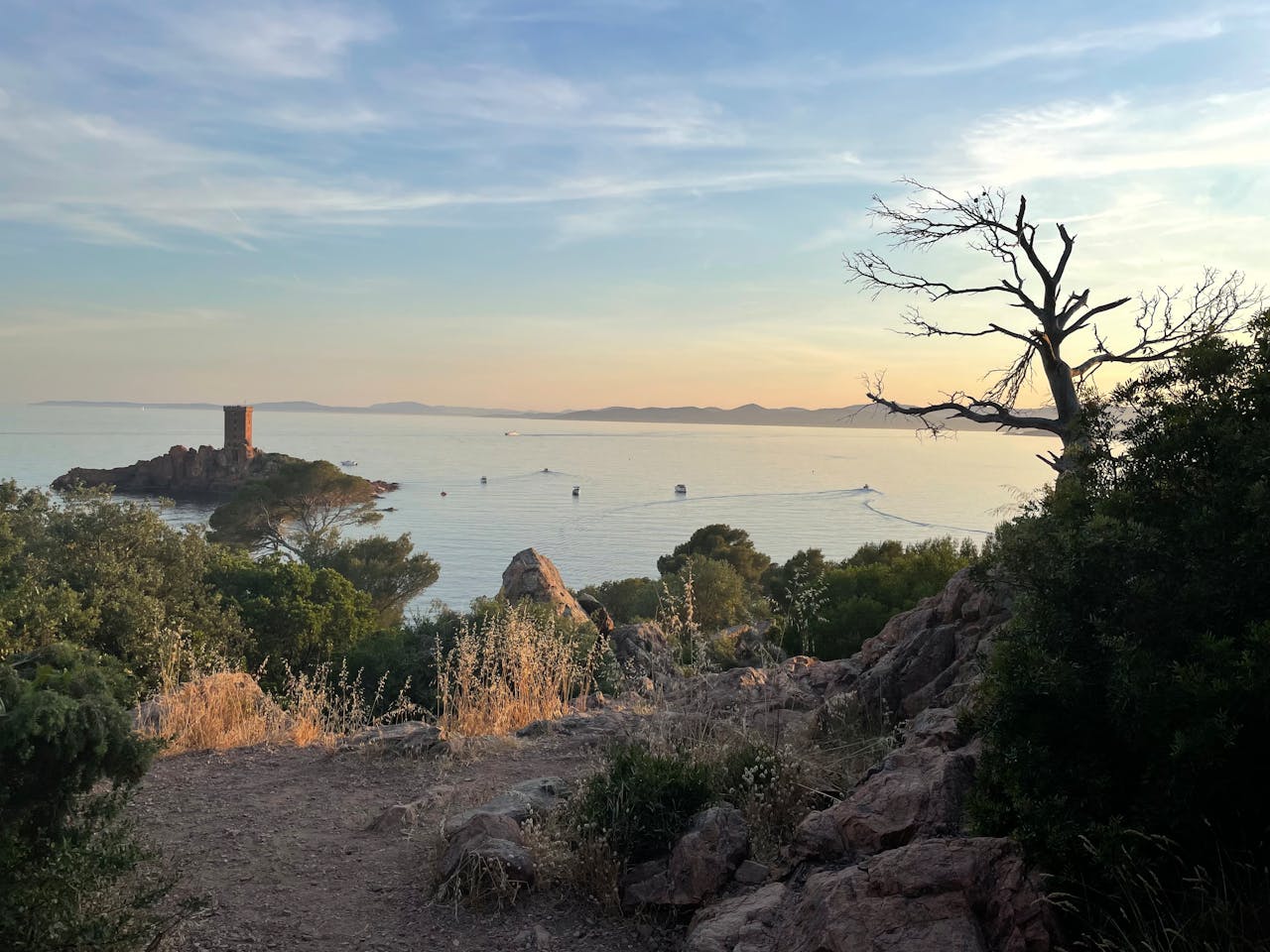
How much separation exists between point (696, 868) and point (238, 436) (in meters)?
81.3

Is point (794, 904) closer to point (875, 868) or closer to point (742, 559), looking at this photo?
point (875, 868)

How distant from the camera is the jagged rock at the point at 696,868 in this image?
4.68m

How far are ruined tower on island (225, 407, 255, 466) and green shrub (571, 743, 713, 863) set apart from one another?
77485mm

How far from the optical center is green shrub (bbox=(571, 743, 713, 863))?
5.15 m

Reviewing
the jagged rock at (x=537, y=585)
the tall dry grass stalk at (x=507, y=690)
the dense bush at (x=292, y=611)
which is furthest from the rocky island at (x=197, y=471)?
the tall dry grass stalk at (x=507, y=690)

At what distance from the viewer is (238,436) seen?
257 feet

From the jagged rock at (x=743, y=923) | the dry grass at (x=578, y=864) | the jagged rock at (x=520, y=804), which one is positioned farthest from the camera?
the jagged rock at (x=520, y=804)

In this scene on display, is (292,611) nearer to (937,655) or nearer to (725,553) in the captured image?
(937,655)

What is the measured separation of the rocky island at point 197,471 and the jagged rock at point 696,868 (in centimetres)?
7488

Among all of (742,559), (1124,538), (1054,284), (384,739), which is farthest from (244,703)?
(742,559)

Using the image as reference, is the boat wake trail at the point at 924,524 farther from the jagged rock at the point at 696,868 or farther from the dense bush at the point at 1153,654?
the dense bush at the point at 1153,654

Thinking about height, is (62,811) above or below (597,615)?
above

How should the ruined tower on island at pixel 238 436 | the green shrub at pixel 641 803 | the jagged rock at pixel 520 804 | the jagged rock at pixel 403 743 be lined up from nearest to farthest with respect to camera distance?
the green shrub at pixel 641 803
the jagged rock at pixel 520 804
the jagged rock at pixel 403 743
the ruined tower on island at pixel 238 436

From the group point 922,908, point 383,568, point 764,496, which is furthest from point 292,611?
point 764,496
